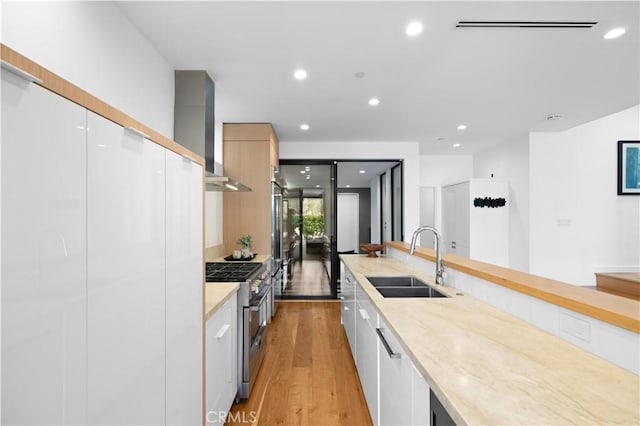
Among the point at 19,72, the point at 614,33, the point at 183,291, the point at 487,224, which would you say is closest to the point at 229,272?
the point at 183,291

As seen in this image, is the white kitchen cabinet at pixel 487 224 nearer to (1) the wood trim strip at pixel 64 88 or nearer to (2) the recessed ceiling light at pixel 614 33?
(2) the recessed ceiling light at pixel 614 33

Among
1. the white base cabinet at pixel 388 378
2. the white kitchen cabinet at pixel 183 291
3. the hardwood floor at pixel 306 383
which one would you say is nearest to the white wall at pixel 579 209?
the hardwood floor at pixel 306 383

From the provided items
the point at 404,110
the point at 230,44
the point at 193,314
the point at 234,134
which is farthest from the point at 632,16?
the point at 234,134

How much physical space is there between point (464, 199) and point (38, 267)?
555 centimetres

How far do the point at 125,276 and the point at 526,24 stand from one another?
2.64 meters

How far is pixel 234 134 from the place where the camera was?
3848 millimetres

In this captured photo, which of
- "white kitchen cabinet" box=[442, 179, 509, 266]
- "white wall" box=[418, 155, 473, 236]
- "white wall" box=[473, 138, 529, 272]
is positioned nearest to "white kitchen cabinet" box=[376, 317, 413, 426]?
"white kitchen cabinet" box=[442, 179, 509, 266]

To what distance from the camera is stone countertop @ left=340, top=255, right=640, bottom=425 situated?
669 millimetres

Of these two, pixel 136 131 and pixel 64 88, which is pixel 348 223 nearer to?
pixel 136 131

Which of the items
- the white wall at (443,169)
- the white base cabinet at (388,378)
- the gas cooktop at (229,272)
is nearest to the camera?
the white base cabinet at (388,378)

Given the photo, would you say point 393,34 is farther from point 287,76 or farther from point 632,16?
point 632,16

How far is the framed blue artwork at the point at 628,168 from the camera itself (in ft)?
14.8

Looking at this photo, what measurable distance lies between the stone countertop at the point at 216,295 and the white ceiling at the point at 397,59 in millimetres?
1735
